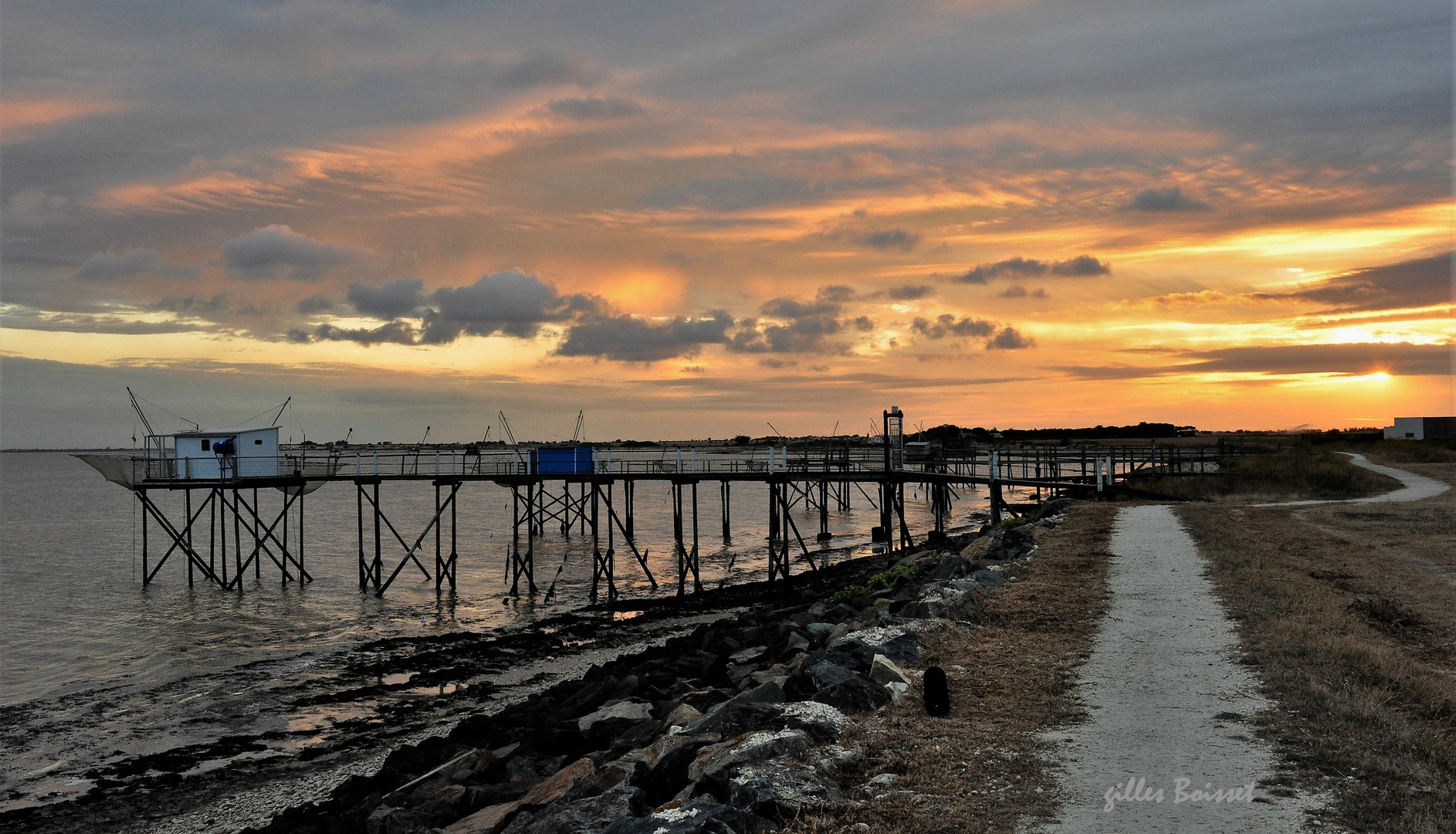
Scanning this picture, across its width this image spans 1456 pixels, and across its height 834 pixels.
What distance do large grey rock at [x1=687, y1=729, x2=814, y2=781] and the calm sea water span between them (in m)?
15.8

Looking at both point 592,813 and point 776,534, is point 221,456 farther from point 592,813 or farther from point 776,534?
point 592,813

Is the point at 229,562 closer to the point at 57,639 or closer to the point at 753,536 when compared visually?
the point at 57,639

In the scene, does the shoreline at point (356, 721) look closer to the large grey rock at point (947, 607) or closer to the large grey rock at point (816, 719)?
the large grey rock at point (947, 607)

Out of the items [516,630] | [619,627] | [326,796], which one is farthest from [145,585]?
[326,796]

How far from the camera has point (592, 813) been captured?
8758 millimetres

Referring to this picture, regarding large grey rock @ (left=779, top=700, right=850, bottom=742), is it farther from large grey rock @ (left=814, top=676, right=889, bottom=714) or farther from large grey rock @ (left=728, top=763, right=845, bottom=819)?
large grey rock @ (left=728, top=763, right=845, bottom=819)

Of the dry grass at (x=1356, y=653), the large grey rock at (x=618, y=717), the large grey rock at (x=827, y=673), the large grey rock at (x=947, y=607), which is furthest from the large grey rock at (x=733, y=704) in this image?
the dry grass at (x=1356, y=653)

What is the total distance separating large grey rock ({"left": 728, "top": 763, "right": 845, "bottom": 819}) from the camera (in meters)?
7.33

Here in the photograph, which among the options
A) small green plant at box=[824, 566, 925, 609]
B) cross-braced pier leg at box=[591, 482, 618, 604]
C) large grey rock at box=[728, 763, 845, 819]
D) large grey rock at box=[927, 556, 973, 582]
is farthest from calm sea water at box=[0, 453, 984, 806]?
large grey rock at box=[728, 763, 845, 819]

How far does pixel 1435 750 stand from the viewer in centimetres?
835

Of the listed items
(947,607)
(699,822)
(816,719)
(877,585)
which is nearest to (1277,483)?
(877,585)

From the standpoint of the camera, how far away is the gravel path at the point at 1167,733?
23.9ft

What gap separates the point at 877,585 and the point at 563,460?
23677mm

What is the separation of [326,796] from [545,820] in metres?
9.36
